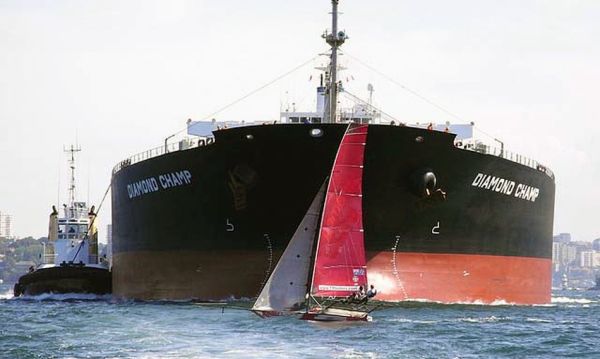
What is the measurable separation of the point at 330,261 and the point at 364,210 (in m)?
5.96

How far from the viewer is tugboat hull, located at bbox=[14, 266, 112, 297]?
52594 millimetres

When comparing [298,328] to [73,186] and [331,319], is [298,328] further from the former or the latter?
[73,186]

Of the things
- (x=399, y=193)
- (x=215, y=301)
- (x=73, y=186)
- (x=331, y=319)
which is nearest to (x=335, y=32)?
(x=399, y=193)

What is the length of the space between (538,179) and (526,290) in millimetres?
3999

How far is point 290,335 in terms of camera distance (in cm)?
2734

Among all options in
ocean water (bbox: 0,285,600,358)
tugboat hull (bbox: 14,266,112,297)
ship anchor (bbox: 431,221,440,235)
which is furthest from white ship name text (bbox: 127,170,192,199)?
tugboat hull (bbox: 14,266,112,297)

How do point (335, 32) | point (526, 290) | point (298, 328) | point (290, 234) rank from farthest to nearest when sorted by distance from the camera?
point (526, 290) → point (335, 32) → point (290, 234) → point (298, 328)

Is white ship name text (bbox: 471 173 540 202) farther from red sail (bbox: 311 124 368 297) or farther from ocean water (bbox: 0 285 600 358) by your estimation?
red sail (bbox: 311 124 368 297)

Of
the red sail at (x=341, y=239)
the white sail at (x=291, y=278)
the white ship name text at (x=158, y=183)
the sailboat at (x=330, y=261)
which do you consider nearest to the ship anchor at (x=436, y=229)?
the sailboat at (x=330, y=261)

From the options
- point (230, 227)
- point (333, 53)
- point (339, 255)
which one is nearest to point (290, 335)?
point (339, 255)

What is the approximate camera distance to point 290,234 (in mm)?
36312

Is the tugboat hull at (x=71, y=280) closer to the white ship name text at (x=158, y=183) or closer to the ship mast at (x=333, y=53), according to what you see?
the white ship name text at (x=158, y=183)

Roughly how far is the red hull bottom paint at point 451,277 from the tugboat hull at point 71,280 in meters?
19.4

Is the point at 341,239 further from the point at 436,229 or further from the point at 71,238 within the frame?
the point at 71,238
